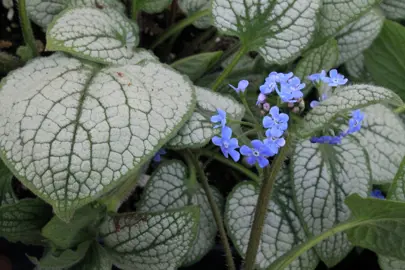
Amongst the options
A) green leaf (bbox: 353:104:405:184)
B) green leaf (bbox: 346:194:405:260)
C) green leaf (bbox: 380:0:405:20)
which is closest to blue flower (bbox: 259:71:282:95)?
green leaf (bbox: 346:194:405:260)

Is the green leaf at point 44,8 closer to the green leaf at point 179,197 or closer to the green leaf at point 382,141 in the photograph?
the green leaf at point 179,197

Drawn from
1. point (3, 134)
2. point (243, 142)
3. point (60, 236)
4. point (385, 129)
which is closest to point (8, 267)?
point (60, 236)

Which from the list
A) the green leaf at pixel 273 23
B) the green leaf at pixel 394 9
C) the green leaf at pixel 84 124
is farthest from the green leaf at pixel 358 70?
the green leaf at pixel 84 124

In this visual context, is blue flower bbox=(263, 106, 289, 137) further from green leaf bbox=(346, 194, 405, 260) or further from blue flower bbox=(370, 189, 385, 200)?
blue flower bbox=(370, 189, 385, 200)

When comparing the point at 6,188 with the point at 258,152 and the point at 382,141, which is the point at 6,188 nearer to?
the point at 258,152

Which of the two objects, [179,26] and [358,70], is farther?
[358,70]

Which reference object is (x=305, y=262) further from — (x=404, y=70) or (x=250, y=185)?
(x=404, y=70)

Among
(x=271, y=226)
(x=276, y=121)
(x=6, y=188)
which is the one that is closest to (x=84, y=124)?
(x=276, y=121)
